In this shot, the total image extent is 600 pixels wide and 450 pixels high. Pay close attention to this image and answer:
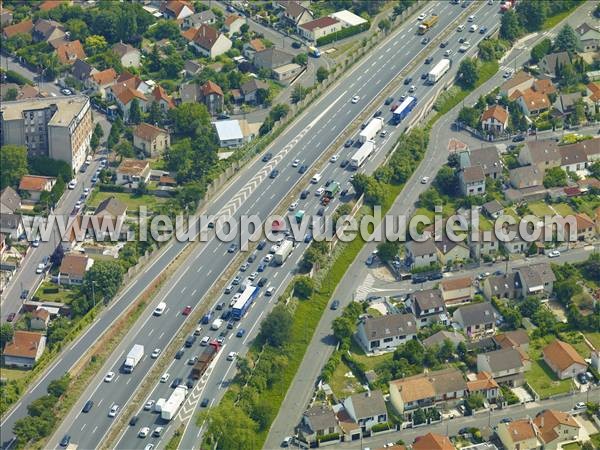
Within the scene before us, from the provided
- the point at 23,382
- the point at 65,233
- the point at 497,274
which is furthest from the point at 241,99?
the point at 23,382

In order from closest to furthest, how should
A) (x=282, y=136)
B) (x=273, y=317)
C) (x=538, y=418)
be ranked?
(x=538, y=418)
(x=273, y=317)
(x=282, y=136)

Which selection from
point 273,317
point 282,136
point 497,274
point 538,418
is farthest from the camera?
point 282,136

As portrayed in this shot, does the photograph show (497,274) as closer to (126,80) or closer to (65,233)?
(65,233)

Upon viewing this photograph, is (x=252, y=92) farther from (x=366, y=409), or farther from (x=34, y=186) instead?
(x=366, y=409)

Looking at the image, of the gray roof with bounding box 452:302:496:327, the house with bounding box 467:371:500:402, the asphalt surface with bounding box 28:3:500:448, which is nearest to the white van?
the asphalt surface with bounding box 28:3:500:448

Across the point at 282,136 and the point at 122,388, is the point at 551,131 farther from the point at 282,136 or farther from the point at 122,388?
the point at 122,388

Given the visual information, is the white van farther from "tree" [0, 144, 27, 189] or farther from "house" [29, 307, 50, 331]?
"tree" [0, 144, 27, 189]

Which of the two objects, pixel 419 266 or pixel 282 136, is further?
pixel 282 136

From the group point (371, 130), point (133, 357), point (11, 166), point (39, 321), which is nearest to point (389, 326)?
point (133, 357)
